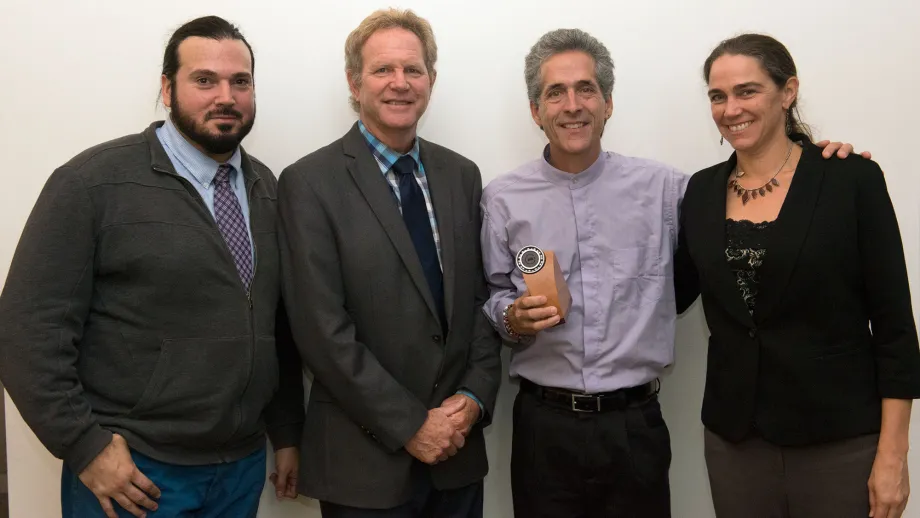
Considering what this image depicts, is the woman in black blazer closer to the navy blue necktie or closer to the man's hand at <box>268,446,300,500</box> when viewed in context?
the navy blue necktie

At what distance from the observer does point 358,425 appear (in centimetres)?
197

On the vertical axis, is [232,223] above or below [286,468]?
above

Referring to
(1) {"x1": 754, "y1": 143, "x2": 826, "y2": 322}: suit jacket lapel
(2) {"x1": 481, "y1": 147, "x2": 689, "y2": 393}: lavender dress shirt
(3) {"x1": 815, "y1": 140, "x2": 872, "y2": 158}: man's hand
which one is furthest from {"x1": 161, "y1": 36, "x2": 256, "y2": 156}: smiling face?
(3) {"x1": 815, "y1": 140, "x2": 872, "y2": 158}: man's hand

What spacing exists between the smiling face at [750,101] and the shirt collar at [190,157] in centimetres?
139

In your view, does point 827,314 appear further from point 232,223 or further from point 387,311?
point 232,223

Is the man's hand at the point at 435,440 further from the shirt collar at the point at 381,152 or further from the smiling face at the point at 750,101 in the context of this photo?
the smiling face at the point at 750,101

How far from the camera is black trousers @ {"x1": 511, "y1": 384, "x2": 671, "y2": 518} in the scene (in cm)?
200

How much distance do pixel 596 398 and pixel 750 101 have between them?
2.96 ft

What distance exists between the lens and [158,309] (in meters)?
1.82

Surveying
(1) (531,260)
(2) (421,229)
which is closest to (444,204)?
(2) (421,229)

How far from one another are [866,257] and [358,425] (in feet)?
4.52

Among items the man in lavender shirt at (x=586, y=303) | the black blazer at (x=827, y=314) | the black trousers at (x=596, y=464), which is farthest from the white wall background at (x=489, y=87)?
the black blazer at (x=827, y=314)

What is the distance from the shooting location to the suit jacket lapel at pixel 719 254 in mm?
1860

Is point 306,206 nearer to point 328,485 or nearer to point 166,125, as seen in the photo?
point 166,125
